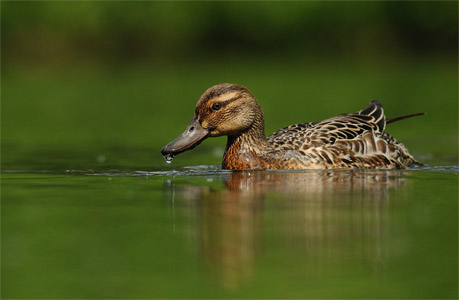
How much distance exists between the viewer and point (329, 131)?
1062cm

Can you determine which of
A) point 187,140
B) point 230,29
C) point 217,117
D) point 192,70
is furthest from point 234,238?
point 230,29

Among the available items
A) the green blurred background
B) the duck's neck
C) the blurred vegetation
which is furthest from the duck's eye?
the blurred vegetation

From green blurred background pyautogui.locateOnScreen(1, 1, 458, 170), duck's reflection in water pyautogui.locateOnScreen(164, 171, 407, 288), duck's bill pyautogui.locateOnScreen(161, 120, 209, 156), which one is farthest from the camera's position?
green blurred background pyautogui.locateOnScreen(1, 1, 458, 170)

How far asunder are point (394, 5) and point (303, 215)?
2916 cm

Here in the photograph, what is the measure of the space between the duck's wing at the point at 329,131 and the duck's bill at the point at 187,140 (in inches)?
31.5

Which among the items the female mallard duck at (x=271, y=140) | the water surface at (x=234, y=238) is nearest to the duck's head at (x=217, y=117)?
the female mallard duck at (x=271, y=140)

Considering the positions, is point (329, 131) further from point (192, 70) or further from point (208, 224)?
point (192, 70)

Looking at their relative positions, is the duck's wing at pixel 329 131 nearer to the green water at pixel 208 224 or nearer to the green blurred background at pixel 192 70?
the green water at pixel 208 224

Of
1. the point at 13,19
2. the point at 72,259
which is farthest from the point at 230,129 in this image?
the point at 13,19

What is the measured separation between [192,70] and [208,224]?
2229 centimetres

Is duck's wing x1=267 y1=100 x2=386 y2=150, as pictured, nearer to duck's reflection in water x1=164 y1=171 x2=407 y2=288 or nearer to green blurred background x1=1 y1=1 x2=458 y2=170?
duck's reflection in water x1=164 y1=171 x2=407 y2=288

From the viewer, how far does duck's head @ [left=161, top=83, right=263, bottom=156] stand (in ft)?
33.9

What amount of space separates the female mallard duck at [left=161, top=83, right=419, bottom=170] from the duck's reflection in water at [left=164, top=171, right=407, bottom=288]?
0.88ft

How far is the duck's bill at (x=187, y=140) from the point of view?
33.6ft
